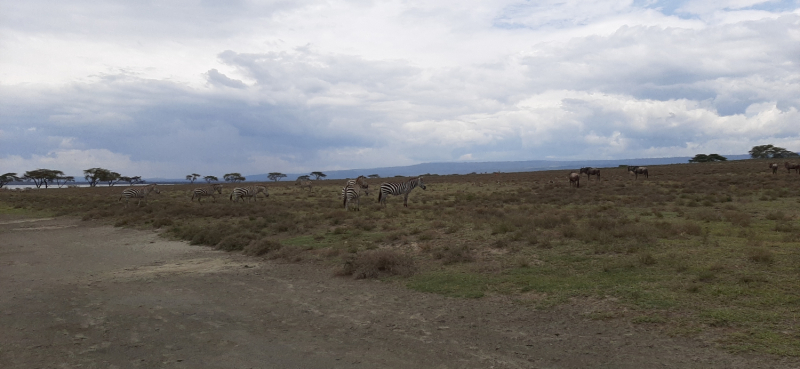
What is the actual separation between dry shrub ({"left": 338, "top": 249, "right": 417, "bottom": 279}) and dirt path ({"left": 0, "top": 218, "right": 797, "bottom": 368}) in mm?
450

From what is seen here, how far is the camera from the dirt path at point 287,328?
6285 mm

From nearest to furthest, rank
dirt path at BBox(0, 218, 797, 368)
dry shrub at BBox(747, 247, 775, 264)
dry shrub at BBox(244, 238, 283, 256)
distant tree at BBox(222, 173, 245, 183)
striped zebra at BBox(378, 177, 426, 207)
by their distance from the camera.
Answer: dirt path at BBox(0, 218, 797, 368)
dry shrub at BBox(747, 247, 775, 264)
dry shrub at BBox(244, 238, 283, 256)
striped zebra at BBox(378, 177, 426, 207)
distant tree at BBox(222, 173, 245, 183)

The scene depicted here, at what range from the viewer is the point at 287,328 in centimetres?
794

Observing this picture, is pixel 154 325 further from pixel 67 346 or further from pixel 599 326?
pixel 599 326

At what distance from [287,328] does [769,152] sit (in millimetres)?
128277

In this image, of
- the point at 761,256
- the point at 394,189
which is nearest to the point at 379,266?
the point at 761,256

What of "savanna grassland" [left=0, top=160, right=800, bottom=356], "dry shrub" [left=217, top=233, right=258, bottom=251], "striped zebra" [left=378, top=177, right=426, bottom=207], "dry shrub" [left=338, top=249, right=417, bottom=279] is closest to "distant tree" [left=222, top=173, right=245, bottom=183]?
"striped zebra" [left=378, top=177, right=426, bottom=207]

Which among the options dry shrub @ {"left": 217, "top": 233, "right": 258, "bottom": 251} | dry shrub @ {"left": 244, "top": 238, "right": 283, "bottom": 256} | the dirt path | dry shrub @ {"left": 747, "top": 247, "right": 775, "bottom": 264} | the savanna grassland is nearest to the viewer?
the dirt path

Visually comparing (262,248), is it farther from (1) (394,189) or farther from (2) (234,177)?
(2) (234,177)

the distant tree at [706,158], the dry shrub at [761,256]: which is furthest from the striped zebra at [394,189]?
the distant tree at [706,158]

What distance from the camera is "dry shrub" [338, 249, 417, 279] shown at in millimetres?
11648

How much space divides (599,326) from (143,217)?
26340 mm

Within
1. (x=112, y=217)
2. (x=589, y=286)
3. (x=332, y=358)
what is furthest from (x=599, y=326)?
(x=112, y=217)

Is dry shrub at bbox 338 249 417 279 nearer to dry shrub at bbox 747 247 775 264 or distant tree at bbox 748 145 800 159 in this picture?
dry shrub at bbox 747 247 775 264
